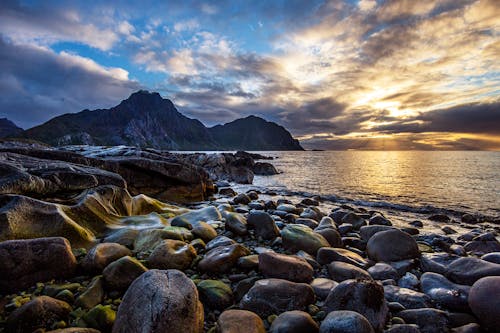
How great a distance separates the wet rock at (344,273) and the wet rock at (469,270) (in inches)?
71.8

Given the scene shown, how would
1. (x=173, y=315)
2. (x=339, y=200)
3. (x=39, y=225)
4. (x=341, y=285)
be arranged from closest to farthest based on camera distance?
(x=173, y=315)
(x=341, y=285)
(x=39, y=225)
(x=339, y=200)

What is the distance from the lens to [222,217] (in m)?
9.77

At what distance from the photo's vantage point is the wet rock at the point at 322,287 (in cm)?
434

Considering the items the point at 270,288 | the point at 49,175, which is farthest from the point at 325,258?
the point at 49,175

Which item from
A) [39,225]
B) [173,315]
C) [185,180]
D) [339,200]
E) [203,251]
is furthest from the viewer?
[339,200]

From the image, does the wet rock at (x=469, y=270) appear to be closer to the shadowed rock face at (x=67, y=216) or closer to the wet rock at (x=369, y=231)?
the wet rock at (x=369, y=231)

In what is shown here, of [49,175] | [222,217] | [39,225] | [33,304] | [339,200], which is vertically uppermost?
[49,175]

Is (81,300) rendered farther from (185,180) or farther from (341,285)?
(185,180)

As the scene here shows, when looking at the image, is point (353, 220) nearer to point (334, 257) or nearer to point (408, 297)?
point (334, 257)

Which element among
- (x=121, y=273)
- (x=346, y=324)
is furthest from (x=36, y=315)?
(x=346, y=324)

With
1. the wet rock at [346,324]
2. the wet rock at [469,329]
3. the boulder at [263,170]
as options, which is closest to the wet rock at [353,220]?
the wet rock at [469,329]

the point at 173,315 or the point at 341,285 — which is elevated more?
the point at 173,315

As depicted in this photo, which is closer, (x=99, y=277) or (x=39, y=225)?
(x=99, y=277)

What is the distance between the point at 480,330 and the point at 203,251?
4.82 m
